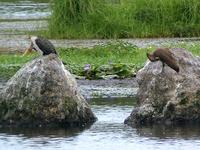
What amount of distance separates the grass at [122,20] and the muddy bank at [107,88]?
8.00 metres

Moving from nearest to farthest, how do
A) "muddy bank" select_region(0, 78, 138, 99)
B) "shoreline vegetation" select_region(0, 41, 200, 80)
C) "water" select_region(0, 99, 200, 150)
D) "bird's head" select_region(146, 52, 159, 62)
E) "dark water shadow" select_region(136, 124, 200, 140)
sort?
1. "water" select_region(0, 99, 200, 150)
2. "dark water shadow" select_region(136, 124, 200, 140)
3. "bird's head" select_region(146, 52, 159, 62)
4. "muddy bank" select_region(0, 78, 138, 99)
5. "shoreline vegetation" select_region(0, 41, 200, 80)

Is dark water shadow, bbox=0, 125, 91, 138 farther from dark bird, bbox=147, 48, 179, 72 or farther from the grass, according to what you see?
the grass

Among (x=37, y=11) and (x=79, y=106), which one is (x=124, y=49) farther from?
(x=37, y=11)

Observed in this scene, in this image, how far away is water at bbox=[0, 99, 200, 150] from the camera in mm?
13734

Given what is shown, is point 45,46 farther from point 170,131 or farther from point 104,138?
point 170,131

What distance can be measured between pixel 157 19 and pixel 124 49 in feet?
17.4

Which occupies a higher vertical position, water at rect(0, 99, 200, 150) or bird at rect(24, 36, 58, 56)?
bird at rect(24, 36, 58, 56)

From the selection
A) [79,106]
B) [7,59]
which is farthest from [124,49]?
[79,106]

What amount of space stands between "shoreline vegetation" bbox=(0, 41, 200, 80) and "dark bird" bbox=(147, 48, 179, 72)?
6.34 m

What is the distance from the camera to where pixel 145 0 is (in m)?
30.7

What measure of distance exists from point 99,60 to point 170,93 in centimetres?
873

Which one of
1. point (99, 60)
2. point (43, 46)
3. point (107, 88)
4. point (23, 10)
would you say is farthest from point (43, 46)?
point (23, 10)

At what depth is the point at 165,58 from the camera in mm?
15031

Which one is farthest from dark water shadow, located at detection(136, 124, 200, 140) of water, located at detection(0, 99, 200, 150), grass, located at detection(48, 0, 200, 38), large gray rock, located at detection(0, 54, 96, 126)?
grass, located at detection(48, 0, 200, 38)
